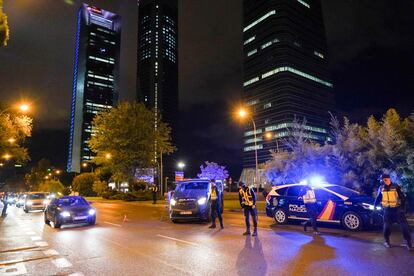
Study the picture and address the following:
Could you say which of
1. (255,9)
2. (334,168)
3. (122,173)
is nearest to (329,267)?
(334,168)

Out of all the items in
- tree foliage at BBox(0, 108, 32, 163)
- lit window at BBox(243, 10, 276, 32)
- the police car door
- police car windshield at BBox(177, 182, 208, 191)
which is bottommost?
the police car door

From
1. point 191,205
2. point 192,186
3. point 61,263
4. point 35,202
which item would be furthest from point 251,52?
point 61,263

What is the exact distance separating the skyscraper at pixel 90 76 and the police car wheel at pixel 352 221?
530ft

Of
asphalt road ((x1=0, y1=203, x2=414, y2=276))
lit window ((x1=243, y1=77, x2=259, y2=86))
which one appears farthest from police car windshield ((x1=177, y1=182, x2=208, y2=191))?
lit window ((x1=243, y1=77, x2=259, y2=86))

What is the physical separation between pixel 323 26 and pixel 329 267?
627 ft

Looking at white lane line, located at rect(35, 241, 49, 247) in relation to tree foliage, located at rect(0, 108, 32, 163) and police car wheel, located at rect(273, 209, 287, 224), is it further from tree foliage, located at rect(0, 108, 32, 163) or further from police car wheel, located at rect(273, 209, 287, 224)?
tree foliage, located at rect(0, 108, 32, 163)

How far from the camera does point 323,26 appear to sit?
178 m

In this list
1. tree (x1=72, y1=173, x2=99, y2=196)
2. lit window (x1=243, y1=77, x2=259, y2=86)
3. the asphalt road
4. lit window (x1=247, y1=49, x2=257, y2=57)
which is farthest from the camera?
lit window (x1=247, y1=49, x2=257, y2=57)

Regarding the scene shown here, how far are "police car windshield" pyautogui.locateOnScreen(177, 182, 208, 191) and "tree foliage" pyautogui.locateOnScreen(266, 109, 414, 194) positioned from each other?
27.8 feet

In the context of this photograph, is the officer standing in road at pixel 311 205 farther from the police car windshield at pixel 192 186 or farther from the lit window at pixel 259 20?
the lit window at pixel 259 20

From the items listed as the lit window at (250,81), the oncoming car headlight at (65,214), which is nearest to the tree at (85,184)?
the oncoming car headlight at (65,214)

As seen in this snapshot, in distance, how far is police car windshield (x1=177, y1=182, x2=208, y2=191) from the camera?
16.6m

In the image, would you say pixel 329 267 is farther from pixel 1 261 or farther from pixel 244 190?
pixel 1 261

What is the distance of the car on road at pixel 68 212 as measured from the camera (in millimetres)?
14875
